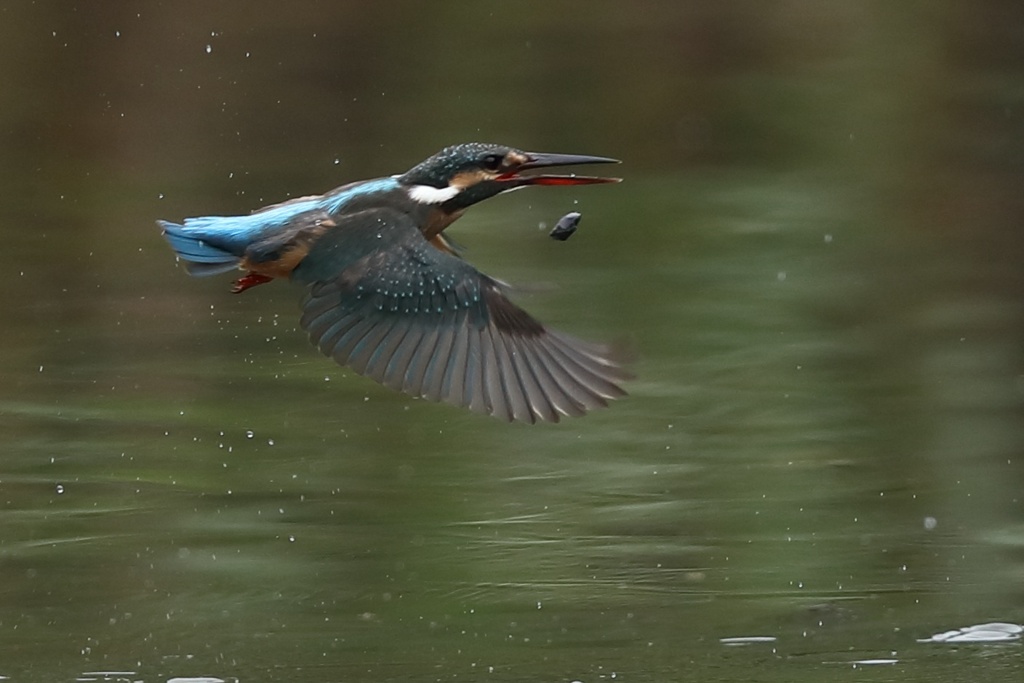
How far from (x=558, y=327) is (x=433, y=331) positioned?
2.22m

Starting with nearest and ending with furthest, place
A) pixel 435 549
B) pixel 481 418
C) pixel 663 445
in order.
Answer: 1. pixel 435 549
2. pixel 663 445
3. pixel 481 418

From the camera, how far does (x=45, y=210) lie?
7512 millimetres

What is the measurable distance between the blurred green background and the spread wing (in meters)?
0.30

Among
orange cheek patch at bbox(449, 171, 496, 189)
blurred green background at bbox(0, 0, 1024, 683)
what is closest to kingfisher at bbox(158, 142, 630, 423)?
orange cheek patch at bbox(449, 171, 496, 189)

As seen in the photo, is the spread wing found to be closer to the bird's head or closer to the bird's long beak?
the bird's head

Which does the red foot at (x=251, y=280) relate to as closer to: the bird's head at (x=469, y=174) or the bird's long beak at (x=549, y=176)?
the bird's head at (x=469, y=174)

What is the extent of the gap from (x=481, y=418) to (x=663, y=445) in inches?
24.6

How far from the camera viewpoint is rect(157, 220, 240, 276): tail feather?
4082mm

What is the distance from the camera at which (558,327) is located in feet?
20.2

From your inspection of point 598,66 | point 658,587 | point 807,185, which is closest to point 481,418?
point 658,587

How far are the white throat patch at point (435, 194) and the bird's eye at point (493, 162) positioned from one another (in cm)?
7

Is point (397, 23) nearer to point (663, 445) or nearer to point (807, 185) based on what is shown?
point (807, 185)

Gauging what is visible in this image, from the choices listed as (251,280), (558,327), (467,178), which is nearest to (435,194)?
(467,178)

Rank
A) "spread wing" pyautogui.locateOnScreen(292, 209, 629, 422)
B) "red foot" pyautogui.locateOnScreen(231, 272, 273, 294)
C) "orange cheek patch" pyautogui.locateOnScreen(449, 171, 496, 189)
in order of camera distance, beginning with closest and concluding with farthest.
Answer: "spread wing" pyautogui.locateOnScreen(292, 209, 629, 422), "orange cheek patch" pyautogui.locateOnScreen(449, 171, 496, 189), "red foot" pyautogui.locateOnScreen(231, 272, 273, 294)
